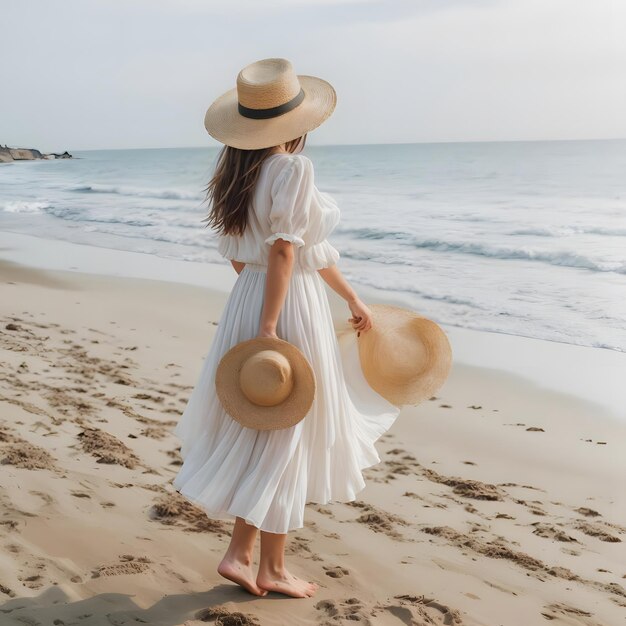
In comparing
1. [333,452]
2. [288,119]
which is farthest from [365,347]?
[288,119]

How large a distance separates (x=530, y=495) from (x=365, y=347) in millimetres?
1421

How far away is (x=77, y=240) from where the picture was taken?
1332 centimetres

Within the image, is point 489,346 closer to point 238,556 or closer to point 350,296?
point 350,296

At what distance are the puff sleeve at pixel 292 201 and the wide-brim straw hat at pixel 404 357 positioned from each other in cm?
72

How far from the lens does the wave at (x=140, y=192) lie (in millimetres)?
23141

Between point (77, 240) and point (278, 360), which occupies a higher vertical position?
point (77, 240)

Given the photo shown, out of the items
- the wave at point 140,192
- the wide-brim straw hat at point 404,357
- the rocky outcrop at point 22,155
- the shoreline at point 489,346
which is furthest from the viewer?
the rocky outcrop at point 22,155

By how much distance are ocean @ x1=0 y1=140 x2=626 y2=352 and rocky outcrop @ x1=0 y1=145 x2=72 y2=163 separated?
65.5 ft

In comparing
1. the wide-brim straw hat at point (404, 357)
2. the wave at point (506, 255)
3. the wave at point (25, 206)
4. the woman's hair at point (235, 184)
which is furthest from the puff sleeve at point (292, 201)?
the wave at point (25, 206)

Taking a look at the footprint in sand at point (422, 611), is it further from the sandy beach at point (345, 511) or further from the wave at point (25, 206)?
the wave at point (25, 206)

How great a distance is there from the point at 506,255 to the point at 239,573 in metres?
10.00

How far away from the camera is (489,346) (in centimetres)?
677

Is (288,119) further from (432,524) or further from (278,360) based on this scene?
(432,524)

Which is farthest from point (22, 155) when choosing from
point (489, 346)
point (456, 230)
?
point (489, 346)
